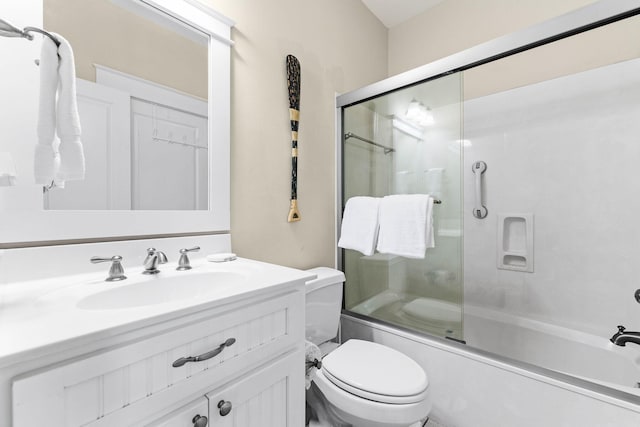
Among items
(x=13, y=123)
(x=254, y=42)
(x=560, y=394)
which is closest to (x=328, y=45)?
(x=254, y=42)

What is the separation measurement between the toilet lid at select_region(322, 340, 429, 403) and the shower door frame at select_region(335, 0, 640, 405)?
0.35 metres

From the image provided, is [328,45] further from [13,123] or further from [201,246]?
[13,123]

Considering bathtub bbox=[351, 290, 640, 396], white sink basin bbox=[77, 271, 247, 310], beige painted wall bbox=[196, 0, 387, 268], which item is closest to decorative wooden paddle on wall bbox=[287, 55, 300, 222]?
beige painted wall bbox=[196, 0, 387, 268]

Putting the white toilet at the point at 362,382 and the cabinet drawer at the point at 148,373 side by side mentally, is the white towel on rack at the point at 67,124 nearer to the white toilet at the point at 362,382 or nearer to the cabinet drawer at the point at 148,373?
the cabinet drawer at the point at 148,373

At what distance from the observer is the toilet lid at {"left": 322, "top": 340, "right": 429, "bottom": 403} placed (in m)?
1.00

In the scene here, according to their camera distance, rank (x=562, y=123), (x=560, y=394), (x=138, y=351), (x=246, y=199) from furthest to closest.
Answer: (x=562, y=123)
(x=246, y=199)
(x=560, y=394)
(x=138, y=351)

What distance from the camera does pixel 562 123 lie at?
5.36 ft

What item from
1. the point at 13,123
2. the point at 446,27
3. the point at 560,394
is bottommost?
the point at 560,394

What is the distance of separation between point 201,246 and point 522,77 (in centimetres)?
206

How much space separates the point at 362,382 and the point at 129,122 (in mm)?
1230

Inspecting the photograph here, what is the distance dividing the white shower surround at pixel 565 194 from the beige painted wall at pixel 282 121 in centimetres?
98

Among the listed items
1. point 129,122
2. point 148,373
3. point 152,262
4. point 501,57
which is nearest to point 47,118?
point 129,122

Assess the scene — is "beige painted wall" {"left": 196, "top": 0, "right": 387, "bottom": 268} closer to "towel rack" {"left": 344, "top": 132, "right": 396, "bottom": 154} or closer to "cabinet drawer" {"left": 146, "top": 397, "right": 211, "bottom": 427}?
"towel rack" {"left": 344, "top": 132, "right": 396, "bottom": 154}

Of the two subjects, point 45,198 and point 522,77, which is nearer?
point 45,198
